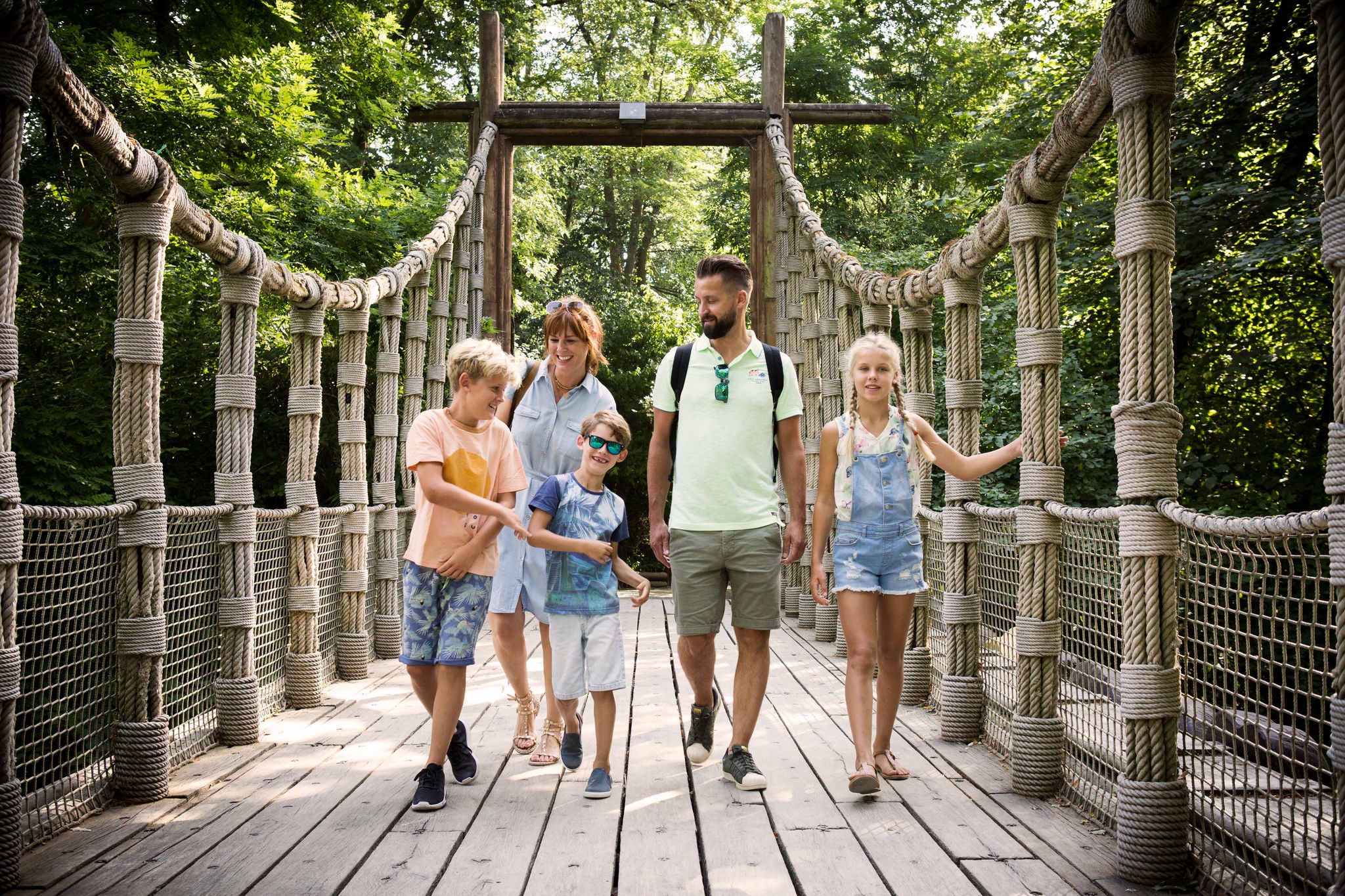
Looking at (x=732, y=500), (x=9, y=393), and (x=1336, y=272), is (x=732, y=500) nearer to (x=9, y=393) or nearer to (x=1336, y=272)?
(x=1336, y=272)

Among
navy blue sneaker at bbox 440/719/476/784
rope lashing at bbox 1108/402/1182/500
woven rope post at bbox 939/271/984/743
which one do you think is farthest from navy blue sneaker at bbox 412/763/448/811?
rope lashing at bbox 1108/402/1182/500

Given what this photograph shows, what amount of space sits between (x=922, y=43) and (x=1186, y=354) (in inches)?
320

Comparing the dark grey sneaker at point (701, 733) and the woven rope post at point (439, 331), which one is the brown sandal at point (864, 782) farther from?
the woven rope post at point (439, 331)

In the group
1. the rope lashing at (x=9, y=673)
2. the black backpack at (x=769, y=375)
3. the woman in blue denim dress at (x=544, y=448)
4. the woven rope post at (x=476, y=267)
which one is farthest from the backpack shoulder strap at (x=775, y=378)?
the woven rope post at (x=476, y=267)

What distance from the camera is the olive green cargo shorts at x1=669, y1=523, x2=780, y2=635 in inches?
108

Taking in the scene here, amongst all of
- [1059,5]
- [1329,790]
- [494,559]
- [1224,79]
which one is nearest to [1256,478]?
[1224,79]

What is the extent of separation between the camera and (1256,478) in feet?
23.9

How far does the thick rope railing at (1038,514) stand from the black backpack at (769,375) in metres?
0.60

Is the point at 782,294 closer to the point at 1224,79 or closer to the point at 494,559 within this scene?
the point at 1224,79

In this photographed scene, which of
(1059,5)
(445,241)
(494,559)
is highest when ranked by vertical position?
(1059,5)

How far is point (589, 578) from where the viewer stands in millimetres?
2703

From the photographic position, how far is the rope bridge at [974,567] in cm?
203

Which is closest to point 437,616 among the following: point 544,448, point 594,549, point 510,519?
point 510,519

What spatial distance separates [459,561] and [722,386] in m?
0.78
